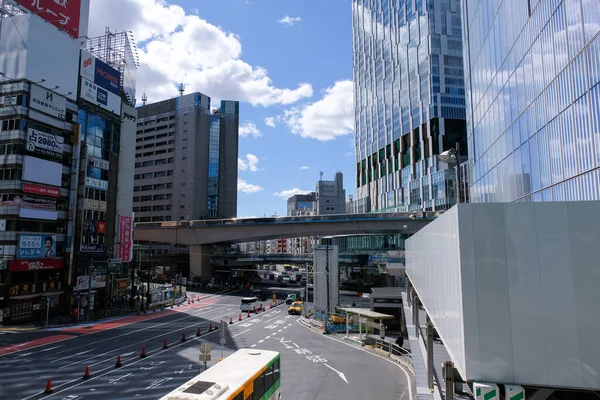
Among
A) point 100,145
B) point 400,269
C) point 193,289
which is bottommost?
point 193,289

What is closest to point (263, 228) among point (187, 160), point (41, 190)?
point (41, 190)

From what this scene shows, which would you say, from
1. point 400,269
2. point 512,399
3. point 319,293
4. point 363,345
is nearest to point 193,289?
point 319,293

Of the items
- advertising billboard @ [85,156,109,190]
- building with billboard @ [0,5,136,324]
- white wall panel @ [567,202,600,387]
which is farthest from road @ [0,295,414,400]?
advertising billboard @ [85,156,109,190]

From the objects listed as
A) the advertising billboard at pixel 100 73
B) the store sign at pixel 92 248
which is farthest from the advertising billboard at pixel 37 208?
the advertising billboard at pixel 100 73

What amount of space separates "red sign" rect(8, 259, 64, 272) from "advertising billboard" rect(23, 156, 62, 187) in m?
8.09

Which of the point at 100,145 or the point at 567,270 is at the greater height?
the point at 100,145

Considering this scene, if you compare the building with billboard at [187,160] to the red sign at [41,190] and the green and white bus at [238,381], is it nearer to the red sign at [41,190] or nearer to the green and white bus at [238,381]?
the red sign at [41,190]

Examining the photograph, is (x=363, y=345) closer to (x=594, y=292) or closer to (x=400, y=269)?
(x=400, y=269)

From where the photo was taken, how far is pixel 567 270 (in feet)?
18.8

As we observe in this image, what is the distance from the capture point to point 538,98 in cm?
2203

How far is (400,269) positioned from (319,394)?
85.4 ft

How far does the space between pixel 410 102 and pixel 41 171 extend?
77.8 m

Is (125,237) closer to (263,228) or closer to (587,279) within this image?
(263,228)

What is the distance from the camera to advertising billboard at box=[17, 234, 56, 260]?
130 ft
